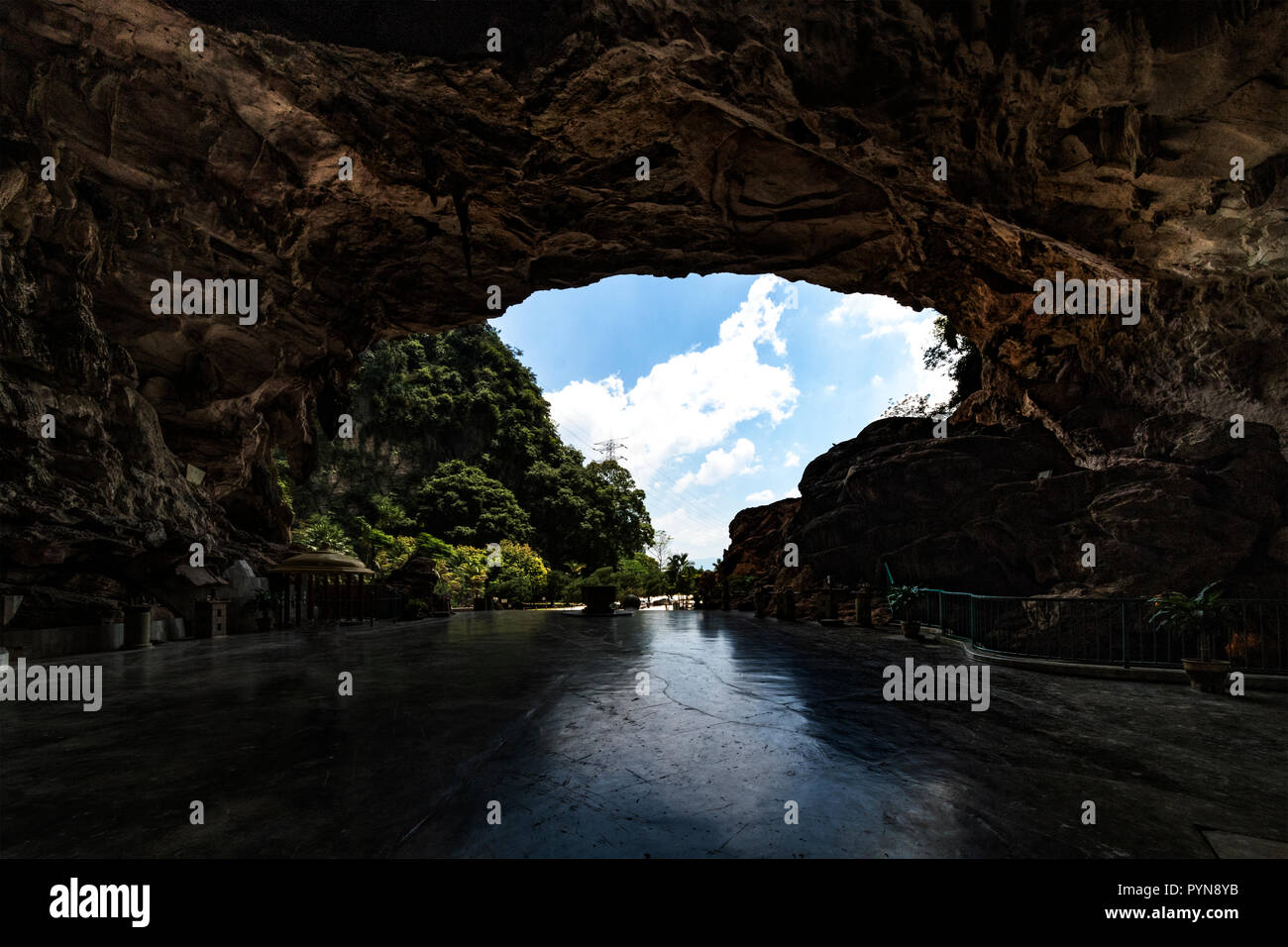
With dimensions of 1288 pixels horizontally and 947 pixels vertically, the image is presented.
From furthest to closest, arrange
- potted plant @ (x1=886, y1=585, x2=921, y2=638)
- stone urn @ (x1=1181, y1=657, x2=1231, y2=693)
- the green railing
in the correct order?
potted plant @ (x1=886, y1=585, x2=921, y2=638) → the green railing → stone urn @ (x1=1181, y1=657, x2=1231, y2=693)

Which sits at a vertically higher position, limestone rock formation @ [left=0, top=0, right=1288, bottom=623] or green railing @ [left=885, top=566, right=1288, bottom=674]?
limestone rock formation @ [left=0, top=0, right=1288, bottom=623]

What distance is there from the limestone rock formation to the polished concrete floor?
902 centimetres

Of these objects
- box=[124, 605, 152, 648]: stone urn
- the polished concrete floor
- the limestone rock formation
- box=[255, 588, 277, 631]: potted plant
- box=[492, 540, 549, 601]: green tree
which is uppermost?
the limestone rock formation

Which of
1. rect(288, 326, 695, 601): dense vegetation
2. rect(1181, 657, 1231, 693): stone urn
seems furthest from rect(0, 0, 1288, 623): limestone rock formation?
rect(288, 326, 695, 601): dense vegetation

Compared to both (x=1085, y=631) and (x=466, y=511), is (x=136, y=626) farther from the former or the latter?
(x=466, y=511)

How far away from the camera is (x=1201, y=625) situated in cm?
737

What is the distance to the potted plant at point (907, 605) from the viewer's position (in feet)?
40.1

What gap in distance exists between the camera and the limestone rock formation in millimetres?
9000

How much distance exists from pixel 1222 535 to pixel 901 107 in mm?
11559

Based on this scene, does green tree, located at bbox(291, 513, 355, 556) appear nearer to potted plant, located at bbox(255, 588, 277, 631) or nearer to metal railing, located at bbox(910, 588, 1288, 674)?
potted plant, located at bbox(255, 588, 277, 631)

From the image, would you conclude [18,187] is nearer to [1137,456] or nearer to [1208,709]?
[1208,709]

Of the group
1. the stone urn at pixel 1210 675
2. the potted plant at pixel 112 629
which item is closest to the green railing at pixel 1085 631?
the stone urn at pixel 1210 675

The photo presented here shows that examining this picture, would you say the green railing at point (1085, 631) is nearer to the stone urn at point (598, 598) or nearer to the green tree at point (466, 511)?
the stone urn at point (598, 598)
